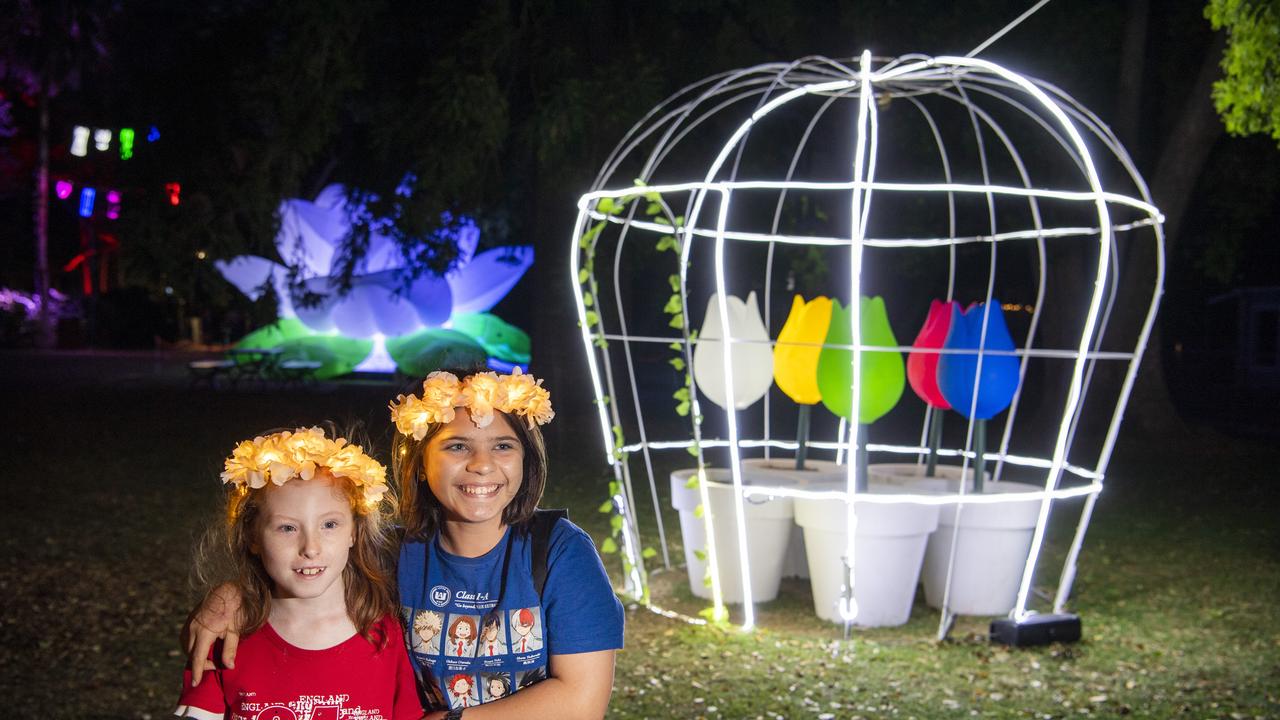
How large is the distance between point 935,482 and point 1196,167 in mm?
8373

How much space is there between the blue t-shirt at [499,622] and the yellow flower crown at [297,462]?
0.24 meters

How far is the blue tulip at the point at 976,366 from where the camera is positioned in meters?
5.56

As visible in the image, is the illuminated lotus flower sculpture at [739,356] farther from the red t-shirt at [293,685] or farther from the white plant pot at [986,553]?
the red t-shirt at [293,685]

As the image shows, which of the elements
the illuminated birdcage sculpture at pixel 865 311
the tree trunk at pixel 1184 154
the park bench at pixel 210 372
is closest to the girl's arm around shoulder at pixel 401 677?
the illuminated birdcage sculpture at pixel 865 311

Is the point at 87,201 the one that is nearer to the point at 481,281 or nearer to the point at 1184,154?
the point at 481,281

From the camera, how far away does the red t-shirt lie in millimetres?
1931

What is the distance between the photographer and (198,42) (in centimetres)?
1038

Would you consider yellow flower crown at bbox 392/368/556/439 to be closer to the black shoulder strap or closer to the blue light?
the black shoulder strap

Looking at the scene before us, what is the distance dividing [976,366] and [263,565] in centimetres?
410

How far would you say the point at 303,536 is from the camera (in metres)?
1.96

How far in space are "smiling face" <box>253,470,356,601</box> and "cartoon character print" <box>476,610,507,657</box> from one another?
277 millimetres

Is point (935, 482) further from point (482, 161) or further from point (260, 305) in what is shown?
point (260, 305)

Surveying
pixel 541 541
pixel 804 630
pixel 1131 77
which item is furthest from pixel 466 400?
pixel 1131 77

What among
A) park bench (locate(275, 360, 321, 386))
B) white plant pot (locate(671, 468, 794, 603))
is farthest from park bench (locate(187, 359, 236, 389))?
white plant pot (locate(671, 468, 794, 603))
